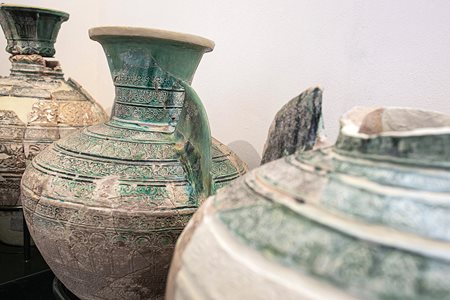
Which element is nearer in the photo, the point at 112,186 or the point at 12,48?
the point at 112,186

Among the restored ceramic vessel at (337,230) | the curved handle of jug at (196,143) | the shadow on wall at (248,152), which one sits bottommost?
the shadow on wall at (248,152)

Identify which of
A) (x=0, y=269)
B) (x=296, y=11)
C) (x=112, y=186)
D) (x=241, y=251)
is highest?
(x=296, y=11)

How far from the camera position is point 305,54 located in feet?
2.90

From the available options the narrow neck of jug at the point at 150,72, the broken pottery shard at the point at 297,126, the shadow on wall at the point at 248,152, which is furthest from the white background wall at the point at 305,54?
the broken pottery shard at the point at 297,126

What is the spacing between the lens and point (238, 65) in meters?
1.02

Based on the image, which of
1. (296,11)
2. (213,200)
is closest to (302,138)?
(213,200)

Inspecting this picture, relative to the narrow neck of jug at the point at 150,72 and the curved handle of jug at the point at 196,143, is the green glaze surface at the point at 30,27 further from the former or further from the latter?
the curved handle of jug at the point at 196,143

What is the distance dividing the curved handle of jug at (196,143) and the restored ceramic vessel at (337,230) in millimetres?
261

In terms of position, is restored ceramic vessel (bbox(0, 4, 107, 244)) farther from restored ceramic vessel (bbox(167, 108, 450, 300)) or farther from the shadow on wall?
restored ceramic vessel (bbox(167, 108, 450, 300))

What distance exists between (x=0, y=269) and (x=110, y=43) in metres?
→ 0.58

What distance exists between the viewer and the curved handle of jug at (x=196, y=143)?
2.08ft

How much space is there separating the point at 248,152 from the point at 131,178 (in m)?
0.41

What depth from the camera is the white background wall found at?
729 mm

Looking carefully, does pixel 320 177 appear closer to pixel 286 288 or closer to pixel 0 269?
pixel 286 288
